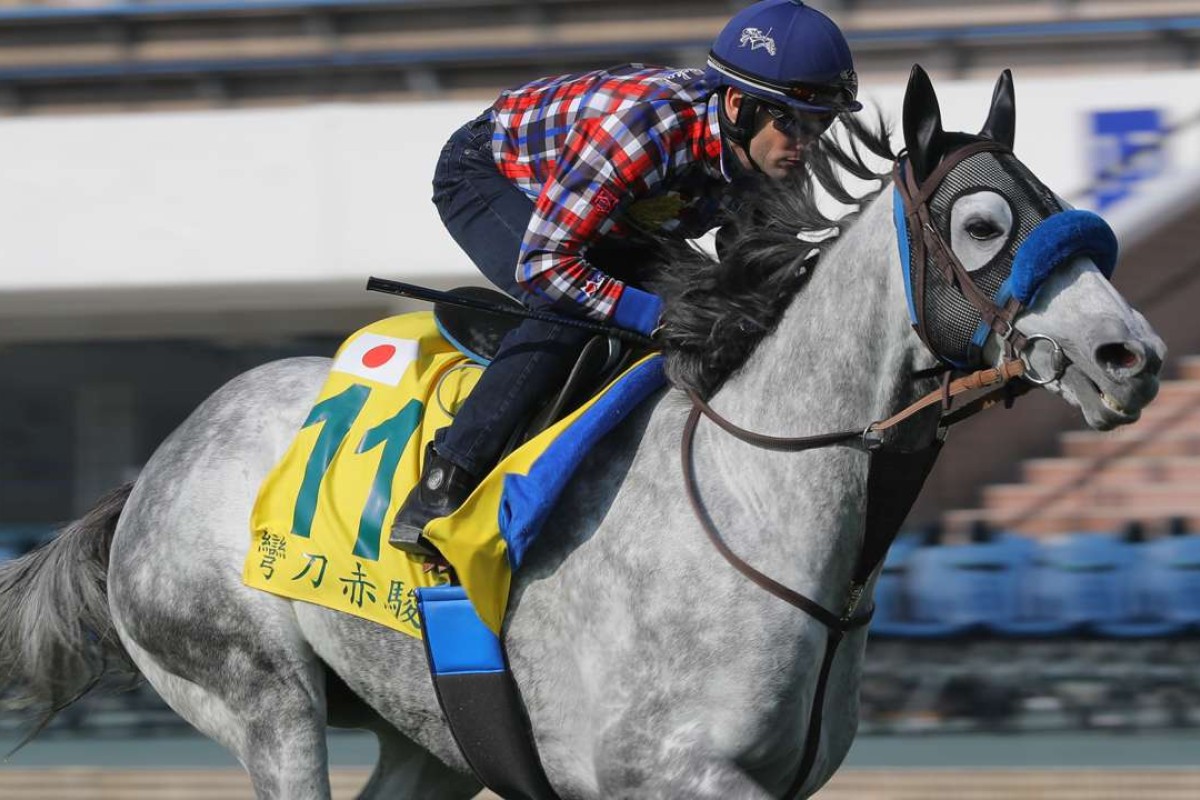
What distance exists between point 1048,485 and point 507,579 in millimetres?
5323

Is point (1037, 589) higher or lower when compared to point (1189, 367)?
lower

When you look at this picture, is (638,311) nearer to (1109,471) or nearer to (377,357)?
(377,357)

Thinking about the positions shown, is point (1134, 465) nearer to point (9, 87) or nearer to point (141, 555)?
point (141, 555)

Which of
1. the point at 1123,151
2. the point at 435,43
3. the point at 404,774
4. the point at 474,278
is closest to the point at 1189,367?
the point at 1123,151

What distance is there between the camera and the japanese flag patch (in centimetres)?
358

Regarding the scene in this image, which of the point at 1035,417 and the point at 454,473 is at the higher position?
the point at 454,473

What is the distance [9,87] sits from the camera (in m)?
10.8

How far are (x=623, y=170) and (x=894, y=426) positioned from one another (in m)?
0.64

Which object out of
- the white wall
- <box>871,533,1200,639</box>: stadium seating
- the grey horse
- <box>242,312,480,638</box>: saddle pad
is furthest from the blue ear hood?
the white wall

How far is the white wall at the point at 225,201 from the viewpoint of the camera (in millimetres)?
8430

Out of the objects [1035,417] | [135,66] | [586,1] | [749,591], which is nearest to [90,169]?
[135,66]

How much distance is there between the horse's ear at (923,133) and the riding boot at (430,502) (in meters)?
0.99

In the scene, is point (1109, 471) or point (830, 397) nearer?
point (830, 397)

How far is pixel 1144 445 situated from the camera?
8.09 metres
